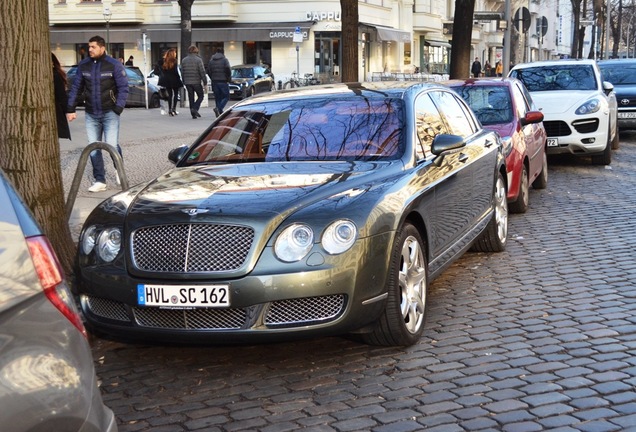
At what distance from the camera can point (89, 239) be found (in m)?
5.50

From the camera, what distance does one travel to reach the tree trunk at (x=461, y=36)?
22469 mm

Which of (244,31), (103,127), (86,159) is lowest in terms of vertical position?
(103,127)

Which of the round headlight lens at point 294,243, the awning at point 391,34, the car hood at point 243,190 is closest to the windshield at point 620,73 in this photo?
the car hood at point 243,190

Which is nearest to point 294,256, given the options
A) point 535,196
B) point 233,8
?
point 535,196

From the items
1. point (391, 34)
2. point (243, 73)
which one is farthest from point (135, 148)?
point (391, 34)

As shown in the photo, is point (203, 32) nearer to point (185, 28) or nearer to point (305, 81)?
point (305, 81)

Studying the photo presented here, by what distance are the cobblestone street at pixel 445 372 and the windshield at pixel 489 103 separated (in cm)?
393

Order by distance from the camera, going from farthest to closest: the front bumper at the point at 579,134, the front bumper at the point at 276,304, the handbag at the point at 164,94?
the handbag at the point at 164,94, the front bumper at the point at 579,134, the front bumper at the point at 276,304

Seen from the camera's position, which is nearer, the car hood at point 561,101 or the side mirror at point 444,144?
the side mirror at point 444,144

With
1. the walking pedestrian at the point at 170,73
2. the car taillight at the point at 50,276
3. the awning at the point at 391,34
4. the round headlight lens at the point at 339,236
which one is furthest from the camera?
the awning at the point at 391,34

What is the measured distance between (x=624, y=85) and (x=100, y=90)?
14.4 meters

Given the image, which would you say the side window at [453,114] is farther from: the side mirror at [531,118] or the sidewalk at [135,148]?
the sidewalk at [135,148]

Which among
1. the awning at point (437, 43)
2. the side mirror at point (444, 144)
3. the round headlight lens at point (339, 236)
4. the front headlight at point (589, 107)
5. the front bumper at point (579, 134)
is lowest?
the front bumper at point (579, 134)

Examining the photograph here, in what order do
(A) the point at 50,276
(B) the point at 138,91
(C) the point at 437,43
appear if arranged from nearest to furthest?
(A) the point at 50,276 → (B) the point at 138,91 → (C) the point at 437,43
